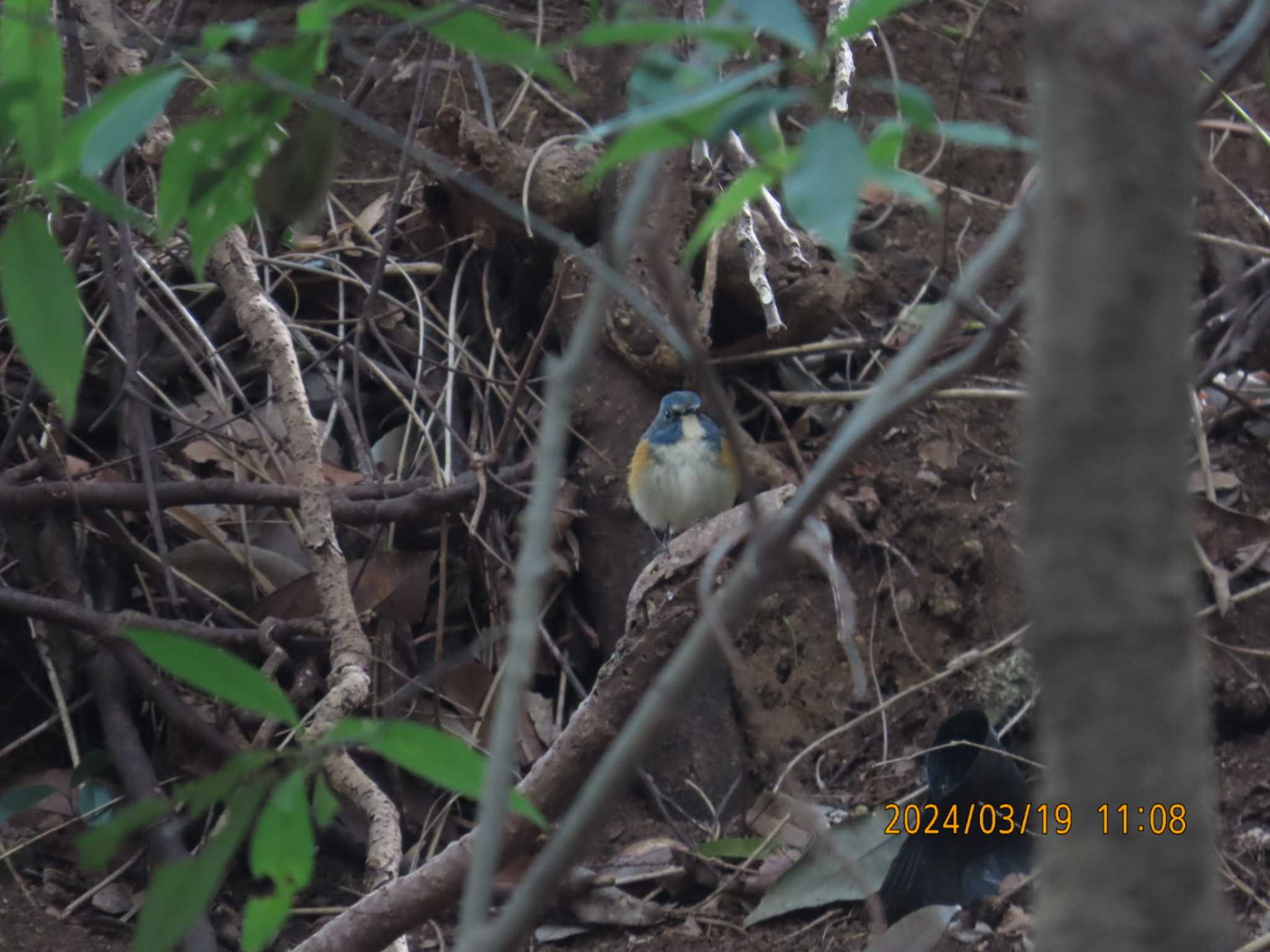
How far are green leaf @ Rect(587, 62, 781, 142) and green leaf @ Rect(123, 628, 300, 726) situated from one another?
20.7 inches

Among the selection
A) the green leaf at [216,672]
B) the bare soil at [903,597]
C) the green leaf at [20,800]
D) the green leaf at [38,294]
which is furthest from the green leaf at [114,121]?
Result: the green leaf at [20,800]

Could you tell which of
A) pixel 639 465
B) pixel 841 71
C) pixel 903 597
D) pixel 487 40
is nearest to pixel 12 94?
pixel 487 40

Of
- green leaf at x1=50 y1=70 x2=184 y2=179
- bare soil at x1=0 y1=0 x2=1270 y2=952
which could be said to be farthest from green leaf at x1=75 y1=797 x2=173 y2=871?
bare soil at x1=0 y1=0 x2=1270 y2=952

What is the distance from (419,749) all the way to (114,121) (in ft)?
1.89

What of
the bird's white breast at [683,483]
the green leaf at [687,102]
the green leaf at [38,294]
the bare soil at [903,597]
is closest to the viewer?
the green leaf at [687,102]

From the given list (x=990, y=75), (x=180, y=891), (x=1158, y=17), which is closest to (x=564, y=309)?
(x=990, y=75)

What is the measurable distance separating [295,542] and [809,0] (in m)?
3.03

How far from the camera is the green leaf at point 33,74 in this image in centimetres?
125

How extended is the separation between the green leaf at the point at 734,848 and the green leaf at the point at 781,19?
8.98 feet

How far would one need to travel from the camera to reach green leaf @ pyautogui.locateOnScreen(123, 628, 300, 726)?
110 centimetres

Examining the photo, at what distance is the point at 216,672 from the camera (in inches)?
43.7

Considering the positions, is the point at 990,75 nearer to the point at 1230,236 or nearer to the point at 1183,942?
the point at 1230,236
